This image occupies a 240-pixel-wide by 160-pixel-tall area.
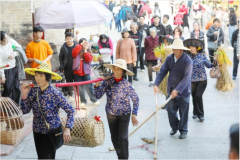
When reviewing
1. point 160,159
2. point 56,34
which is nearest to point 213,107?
point 160,159

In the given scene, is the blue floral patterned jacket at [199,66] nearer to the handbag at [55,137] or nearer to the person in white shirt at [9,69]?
the person in white shirt at [9,69]

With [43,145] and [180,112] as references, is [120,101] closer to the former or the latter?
[43,145]

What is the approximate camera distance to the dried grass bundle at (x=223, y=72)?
8469 mm

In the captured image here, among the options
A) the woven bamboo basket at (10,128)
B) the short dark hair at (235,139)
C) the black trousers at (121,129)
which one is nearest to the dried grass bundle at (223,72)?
the black trousers at (121,129)

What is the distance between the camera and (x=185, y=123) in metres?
7.47

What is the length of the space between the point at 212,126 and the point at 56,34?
7.02 metres

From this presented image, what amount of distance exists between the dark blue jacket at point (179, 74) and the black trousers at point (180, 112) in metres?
0.14

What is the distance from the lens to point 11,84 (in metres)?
8.46

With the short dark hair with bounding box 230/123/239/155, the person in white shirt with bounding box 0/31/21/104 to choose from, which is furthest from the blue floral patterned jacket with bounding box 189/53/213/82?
the short dark hair with bounding box 230/123/239/155

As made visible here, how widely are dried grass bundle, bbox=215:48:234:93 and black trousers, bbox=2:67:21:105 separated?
4187mm

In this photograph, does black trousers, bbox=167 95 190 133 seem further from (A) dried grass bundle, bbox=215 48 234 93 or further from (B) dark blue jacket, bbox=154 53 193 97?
(A) dried grass bundle, bbox=215 48 234 93

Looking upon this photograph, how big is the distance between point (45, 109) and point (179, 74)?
3.01m

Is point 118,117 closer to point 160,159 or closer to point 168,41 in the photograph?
point 160,159

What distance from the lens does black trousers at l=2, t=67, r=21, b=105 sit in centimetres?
835
